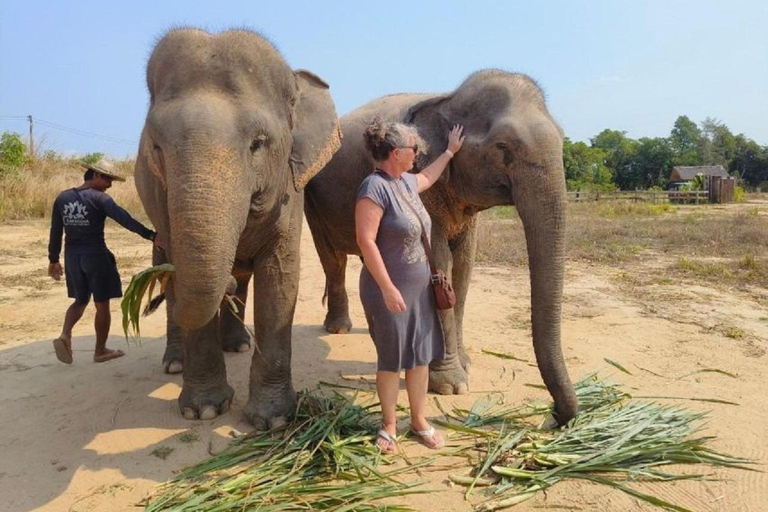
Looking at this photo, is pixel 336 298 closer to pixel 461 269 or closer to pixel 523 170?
pixel 461 269

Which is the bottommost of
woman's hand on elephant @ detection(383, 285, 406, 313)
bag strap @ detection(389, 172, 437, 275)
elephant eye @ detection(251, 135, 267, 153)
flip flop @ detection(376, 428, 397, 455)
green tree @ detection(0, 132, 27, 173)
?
flip flop @ detection(376, 428, 397, 455)

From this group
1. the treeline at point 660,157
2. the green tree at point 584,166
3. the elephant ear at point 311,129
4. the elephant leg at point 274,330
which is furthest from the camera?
the treeline at point 660,157

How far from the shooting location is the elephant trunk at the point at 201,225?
2746mm

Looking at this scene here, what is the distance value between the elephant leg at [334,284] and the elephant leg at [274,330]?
2024mm

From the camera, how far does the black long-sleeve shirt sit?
15.7ft

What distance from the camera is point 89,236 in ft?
15.9

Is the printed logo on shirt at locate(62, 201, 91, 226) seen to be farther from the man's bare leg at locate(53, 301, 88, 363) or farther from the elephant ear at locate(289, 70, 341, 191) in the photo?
the elephant ear at locate(289, 70, 341, 191)

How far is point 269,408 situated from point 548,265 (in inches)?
74.0

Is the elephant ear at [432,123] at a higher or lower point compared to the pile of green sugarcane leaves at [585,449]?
higher

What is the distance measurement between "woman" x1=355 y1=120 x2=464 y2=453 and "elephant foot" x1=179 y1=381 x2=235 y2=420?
3.85ft

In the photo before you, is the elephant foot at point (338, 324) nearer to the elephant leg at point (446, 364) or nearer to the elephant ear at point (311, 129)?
the elephant leg at point (446, 364)

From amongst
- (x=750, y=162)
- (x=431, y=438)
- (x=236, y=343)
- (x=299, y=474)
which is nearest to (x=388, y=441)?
(x=431, y=438)

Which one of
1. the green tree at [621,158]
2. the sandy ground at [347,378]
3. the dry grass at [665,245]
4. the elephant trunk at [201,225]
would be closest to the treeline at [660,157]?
the green tree at [621,158]

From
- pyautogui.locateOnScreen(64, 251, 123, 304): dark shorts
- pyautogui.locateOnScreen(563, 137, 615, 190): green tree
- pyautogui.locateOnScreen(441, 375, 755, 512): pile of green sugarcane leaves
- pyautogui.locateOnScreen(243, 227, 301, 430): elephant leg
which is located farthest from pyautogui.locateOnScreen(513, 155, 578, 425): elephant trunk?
pyautogui.locateOnScreen(563, 137, 615, 190): green tree
